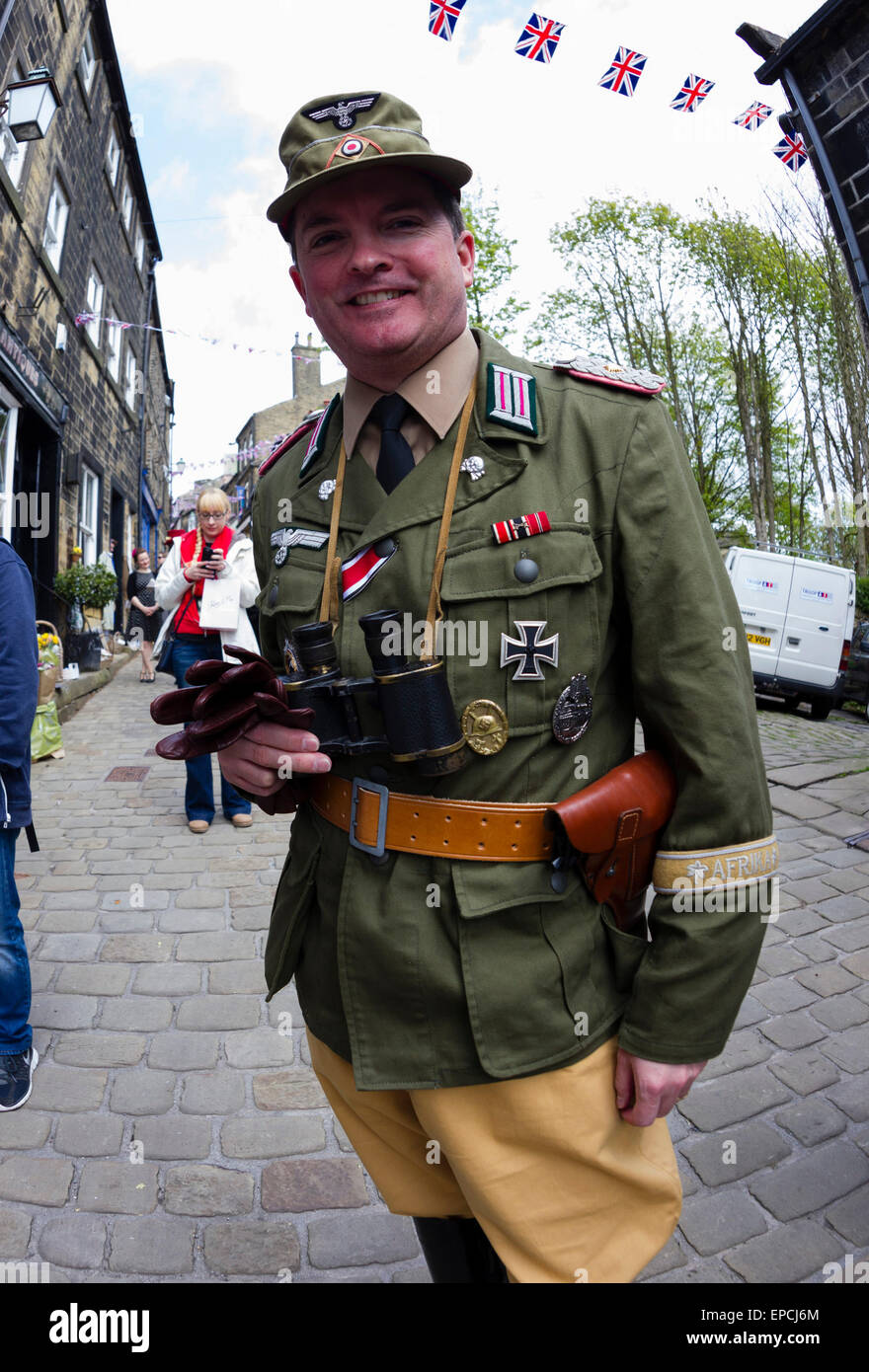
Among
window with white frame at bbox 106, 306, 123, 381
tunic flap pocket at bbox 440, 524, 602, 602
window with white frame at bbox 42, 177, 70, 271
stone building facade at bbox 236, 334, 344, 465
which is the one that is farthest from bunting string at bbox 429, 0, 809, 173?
stone building facade at bbox 236, 334, 344, 465

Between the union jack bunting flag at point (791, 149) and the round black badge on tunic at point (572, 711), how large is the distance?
861cm

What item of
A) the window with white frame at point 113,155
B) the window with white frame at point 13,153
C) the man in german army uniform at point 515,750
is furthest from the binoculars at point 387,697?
the window with white frame at point 113,155

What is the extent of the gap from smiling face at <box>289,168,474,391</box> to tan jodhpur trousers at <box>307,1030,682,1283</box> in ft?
4.14

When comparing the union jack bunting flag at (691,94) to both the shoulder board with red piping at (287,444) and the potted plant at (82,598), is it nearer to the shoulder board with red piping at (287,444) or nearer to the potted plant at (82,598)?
the shoulder board with red piping at (287,444)

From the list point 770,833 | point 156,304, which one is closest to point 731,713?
point 770,833

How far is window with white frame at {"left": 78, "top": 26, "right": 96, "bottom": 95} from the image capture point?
502 inches

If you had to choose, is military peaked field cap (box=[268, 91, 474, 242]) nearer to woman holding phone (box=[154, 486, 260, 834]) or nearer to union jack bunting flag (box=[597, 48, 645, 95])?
woman holding phone (box=[154, 486, 260, 834])

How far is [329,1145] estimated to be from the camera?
9.47 feet

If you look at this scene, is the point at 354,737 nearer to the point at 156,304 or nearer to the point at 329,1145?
the point at 329,1145

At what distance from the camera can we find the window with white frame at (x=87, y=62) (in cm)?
1274

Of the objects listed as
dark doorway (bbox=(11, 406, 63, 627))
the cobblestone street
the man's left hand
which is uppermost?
dark doorway (bbox=(11, 406, 63, 627))

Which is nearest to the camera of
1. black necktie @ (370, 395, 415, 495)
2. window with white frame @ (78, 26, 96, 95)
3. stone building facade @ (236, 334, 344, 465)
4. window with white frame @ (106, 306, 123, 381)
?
black necktie @ (370, 395, 415, 495)
